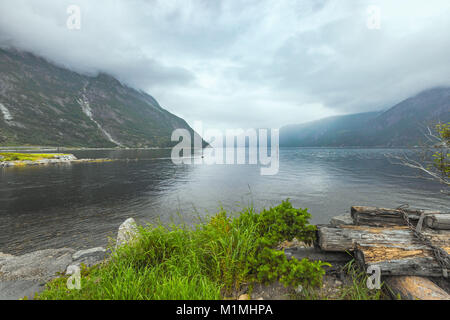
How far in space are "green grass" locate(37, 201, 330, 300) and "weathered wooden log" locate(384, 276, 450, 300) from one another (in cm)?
148

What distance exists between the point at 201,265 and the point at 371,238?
469 centimetres

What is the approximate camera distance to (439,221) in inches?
204

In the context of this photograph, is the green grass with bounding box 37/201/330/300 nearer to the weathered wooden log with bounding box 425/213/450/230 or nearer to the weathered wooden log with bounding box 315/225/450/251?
the weathered wooden log with bounding box 315/225/450/251

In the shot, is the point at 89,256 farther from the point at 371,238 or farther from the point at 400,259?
the point at 400,259

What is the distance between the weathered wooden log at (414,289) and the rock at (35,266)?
10.5 meters

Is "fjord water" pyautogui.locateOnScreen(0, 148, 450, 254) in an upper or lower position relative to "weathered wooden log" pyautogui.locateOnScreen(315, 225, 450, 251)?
lower

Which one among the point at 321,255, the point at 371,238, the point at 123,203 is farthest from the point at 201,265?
the point at 123,203

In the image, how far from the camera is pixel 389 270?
4.19 metres

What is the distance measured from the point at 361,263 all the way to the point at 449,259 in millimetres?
1696

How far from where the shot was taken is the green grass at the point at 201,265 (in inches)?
157

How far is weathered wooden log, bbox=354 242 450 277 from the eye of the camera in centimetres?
418

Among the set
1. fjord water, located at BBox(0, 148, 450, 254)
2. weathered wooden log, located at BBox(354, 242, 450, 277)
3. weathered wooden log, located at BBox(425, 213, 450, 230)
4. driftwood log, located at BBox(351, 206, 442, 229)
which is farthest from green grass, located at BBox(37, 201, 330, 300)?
fjord water, located at BBox(0, 148, 450, 254)
